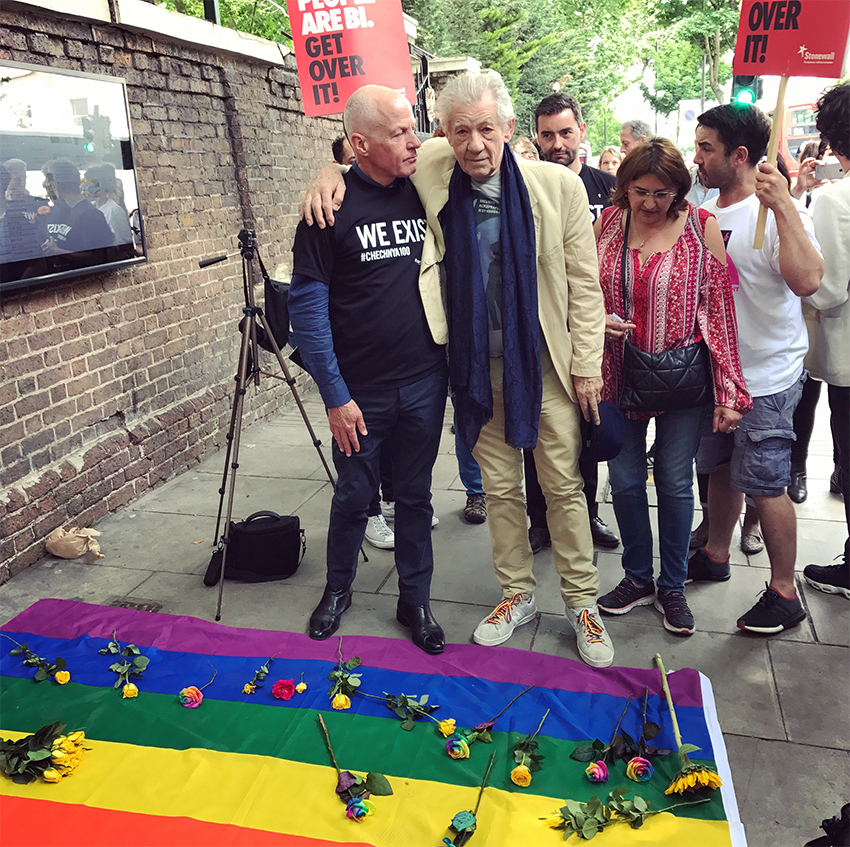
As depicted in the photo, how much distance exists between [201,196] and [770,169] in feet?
13.5

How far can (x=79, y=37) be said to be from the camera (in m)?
4.46

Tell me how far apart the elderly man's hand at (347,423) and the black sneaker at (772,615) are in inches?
69.2

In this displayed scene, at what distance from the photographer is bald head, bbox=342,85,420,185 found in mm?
2758

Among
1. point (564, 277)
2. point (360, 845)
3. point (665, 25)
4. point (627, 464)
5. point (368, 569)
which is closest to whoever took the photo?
point (360, 845)

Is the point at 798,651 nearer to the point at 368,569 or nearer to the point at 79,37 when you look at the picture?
the point at 368,569

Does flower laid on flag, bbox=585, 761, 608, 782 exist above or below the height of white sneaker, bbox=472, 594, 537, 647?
above

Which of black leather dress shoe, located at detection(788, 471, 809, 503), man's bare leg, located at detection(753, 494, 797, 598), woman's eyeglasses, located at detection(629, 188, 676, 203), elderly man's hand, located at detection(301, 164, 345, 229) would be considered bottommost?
black leather dress shoe, located at detection(788, 471, 809, 503)

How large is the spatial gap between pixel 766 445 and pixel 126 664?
2679 mm

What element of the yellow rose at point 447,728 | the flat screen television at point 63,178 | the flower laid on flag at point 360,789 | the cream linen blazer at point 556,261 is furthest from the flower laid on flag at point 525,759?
the flat screen television at point 63,178

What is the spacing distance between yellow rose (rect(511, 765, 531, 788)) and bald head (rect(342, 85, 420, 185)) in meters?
2.03

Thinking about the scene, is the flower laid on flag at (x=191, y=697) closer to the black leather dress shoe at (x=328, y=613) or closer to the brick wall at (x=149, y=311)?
the black leather dress shoe at (x=328, y=613)

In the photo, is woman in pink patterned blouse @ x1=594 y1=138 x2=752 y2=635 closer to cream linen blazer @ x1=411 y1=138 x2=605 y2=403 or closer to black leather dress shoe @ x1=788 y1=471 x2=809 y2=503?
cream linen blazer @ x1=411 y1=138 x2=605 y2=403

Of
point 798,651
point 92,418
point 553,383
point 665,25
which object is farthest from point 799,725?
point 665,25

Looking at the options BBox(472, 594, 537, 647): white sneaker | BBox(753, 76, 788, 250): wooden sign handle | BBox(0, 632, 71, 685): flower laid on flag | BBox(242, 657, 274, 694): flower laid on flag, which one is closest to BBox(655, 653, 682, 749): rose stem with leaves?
BBox(472, 594, 537, 647): white sneaker
